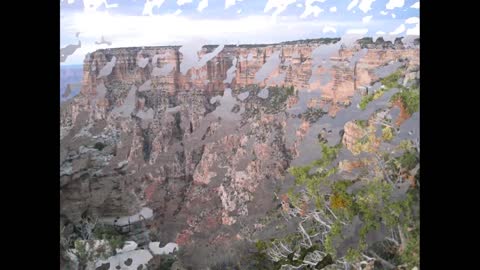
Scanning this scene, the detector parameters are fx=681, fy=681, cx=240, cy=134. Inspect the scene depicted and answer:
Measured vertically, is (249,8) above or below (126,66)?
above

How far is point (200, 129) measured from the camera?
322 centimetres

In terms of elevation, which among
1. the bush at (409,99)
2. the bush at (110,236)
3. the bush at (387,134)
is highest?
the bush at (409,99)

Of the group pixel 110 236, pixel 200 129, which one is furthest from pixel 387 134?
pixel 110 236

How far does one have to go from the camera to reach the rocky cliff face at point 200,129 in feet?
10.3

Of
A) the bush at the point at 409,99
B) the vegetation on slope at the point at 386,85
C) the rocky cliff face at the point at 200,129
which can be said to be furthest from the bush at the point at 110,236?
the bush at the point at 409,99

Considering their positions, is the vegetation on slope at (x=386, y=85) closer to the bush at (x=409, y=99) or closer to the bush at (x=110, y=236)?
the bush at (x=409, y=99)

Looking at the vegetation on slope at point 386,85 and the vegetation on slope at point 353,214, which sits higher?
the vegetation on slope at point 386,85

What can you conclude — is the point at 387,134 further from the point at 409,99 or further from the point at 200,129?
the point at 200,129

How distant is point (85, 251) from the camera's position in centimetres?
322

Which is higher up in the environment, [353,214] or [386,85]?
[386,85]

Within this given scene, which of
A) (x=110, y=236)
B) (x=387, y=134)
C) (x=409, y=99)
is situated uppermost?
(x=409, y=99)

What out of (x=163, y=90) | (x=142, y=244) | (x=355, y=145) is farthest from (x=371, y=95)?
(x=142, y=244)
